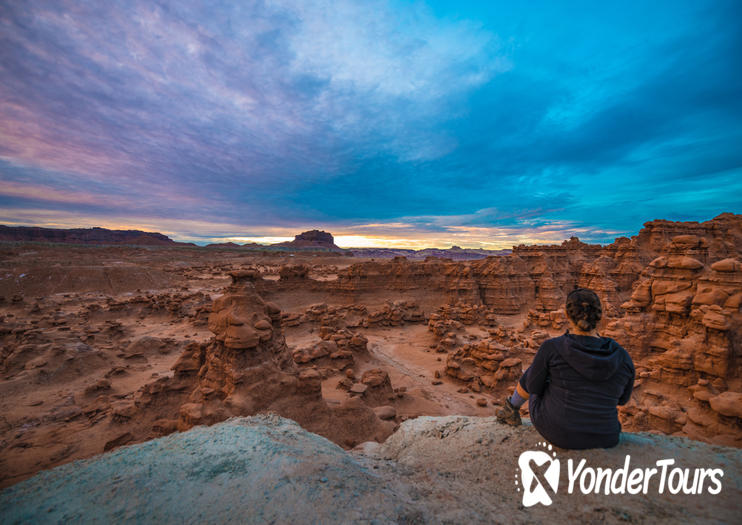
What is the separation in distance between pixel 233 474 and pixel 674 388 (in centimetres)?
1083

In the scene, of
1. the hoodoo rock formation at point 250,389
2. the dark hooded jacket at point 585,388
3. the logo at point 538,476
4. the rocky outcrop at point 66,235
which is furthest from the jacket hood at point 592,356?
the rocky outcrop at point 66,235

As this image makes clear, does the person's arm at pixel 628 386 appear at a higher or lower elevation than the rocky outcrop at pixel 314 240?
lower

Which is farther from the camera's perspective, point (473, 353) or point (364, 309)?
point (364, 309)

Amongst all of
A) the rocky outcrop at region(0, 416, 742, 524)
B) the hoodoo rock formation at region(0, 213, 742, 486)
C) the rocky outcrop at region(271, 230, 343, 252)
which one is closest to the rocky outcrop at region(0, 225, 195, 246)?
the rocky outcrop at region(271, 230, 343, 252)

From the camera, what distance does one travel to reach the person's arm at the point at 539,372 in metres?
2.99

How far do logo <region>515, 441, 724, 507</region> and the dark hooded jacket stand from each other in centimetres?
23

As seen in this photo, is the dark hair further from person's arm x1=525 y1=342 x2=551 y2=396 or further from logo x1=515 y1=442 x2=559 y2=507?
logo x1=515 y1=442 x2=559 y2=507

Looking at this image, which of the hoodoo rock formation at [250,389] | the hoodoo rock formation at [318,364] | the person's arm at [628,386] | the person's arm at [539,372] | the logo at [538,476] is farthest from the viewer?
the hoodoo rock formation at [318,364]

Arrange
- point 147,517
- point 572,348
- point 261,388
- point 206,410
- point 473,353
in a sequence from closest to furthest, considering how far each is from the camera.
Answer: point 147,517, point 572,348, point 206,410, point 261,388, point 473,353

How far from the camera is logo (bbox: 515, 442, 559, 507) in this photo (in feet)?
8.79

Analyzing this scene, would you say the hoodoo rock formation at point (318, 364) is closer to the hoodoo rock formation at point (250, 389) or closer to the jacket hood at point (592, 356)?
the hoodoo rock formation at point (250, 389)

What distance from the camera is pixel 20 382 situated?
352 inches

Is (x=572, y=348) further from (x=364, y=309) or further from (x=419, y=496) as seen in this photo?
(x=364, y=309)

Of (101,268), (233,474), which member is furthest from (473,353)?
(101,268)
